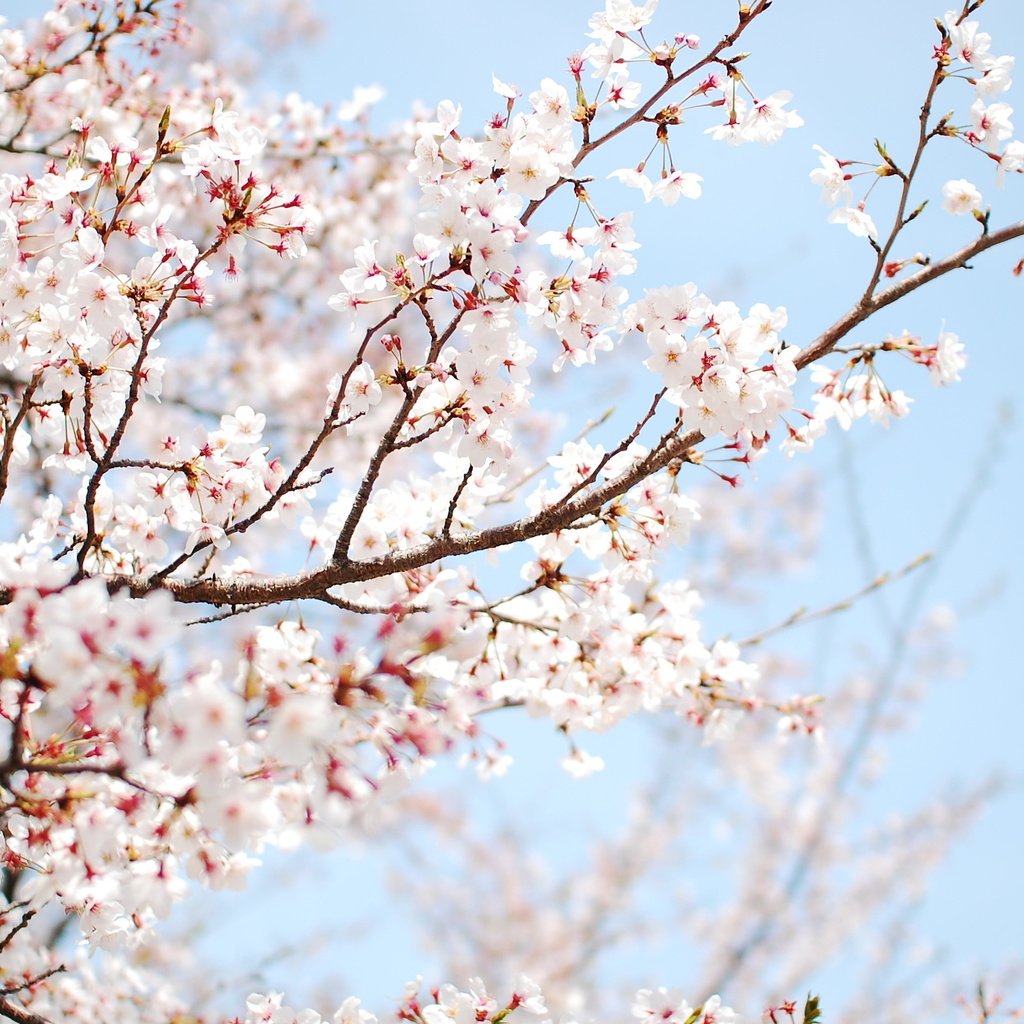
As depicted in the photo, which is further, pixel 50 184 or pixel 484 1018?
pixel 484 1018

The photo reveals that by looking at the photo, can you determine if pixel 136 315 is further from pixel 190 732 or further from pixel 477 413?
pixel 190 732

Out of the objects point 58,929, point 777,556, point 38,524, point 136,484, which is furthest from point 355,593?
point 777,556

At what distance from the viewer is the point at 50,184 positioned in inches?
85.6

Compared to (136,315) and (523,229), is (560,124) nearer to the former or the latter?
(523,229)

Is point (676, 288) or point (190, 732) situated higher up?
point (676, 288)

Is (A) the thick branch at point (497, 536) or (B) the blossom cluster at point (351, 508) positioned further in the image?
(A) the thick branch at point (497, 536)

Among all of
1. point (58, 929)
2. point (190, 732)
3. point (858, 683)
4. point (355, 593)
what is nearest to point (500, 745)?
point (355, 593)

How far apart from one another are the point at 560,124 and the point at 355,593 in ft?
4.60

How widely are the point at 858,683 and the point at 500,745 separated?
11.5 m

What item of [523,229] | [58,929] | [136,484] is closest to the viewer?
[523,229]

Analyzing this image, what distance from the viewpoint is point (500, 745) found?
10.3 feet

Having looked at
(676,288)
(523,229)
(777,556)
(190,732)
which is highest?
(777,556)

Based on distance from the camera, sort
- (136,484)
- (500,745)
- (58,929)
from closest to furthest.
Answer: (136,484) < (500,745) < (58,929)

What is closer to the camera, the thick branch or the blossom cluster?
the blossom cluster
